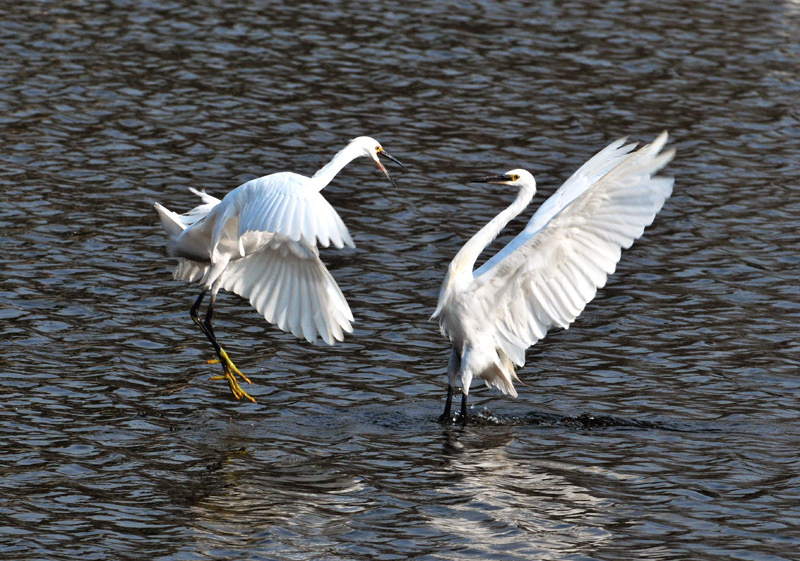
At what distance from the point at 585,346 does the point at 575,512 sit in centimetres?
298

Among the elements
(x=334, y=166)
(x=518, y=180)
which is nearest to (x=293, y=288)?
(x=334, y=166)

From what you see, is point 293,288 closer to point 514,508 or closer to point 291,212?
point 291,212

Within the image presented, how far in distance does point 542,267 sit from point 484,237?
2.06 ft

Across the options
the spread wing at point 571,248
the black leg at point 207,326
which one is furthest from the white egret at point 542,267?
Result: the black leg at point 207,326

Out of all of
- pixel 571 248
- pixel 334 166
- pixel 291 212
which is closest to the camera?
pixel 291 212

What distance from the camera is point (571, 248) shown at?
7691mm

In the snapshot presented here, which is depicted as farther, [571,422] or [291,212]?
[571,422]

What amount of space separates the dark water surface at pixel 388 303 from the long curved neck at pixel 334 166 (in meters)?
1.69

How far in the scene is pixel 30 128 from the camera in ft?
43.2

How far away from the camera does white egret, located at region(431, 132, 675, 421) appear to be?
7367 mm

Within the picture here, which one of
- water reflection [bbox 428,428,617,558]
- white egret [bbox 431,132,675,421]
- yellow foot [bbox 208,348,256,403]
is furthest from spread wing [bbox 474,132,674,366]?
yellow foot [bbox 208,348,256,403]

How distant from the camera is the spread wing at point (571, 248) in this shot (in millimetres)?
7328

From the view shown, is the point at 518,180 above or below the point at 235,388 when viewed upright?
above

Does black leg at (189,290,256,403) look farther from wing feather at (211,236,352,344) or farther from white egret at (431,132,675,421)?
white egret at (431,132,675,421)
